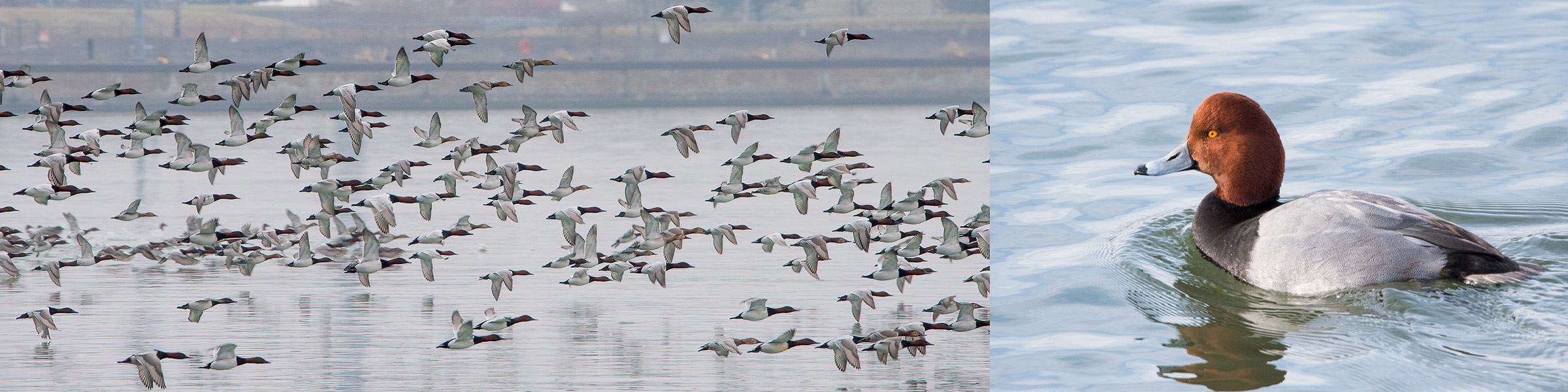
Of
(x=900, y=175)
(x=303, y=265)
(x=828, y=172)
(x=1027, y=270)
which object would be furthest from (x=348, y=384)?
(x=900, y=175)

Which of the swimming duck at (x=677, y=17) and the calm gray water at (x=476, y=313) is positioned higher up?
the swimming duck at (x=677, y=17)

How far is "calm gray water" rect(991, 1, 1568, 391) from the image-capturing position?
4.34 meters

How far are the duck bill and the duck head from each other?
92 millimetres

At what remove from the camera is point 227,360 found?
469 centimetres

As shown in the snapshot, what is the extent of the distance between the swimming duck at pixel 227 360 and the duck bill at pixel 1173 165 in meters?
3.65

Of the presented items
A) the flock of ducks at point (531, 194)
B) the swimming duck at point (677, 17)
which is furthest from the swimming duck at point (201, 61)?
the swimming duck at point (677, 17)

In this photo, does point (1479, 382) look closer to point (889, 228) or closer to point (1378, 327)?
point (1378, 327)

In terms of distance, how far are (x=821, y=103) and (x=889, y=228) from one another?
106 feet

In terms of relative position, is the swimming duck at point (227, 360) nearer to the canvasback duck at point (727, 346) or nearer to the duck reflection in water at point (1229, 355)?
the canvasback duck at point (727, 346)

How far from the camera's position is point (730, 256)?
23.7ft

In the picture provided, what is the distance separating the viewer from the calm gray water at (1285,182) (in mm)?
4340

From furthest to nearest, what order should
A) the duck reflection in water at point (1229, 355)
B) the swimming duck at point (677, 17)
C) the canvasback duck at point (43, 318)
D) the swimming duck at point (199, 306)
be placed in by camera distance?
the swimming duck at point (199, 306) < the swimming duck at point (677, 17) < the canvasback duck at point (43, 318) < the duck reflection in water at point (1229, 355)

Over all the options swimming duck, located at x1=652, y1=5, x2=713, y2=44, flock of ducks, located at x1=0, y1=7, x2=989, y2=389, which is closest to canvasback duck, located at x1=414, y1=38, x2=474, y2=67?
flock of ducks, located at x1=0, y1=7, x2=989, y2=389

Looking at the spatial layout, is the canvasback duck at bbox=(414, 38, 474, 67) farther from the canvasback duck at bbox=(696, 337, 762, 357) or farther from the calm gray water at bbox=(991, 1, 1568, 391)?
the calm gray water at bbox=(991, 1, 1568, 391)
